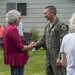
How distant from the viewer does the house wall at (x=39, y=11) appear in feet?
66.9

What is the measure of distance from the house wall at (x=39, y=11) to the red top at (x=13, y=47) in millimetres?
13952

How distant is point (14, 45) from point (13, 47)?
0.15ft

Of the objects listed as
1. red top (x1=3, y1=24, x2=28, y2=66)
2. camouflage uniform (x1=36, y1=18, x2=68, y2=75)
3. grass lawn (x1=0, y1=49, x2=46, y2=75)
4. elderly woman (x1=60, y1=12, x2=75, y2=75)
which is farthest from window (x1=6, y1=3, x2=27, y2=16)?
elderly woman (x1=60, y1=12, x2=75, y2=75)

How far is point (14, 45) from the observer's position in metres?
6.48

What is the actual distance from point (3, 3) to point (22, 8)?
3.84ft

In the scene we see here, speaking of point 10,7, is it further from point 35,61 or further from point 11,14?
point 11,14

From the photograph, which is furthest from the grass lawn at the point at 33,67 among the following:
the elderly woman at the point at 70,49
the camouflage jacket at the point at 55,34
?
the elderly woman at the point at 70,49

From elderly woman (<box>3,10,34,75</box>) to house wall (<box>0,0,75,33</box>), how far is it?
13.9 metres

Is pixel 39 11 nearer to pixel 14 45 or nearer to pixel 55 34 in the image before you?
pixel 55 34

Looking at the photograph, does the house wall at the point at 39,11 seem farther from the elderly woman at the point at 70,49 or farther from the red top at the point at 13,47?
the elderly woman at the point at 70,49

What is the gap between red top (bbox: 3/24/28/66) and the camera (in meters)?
6.40

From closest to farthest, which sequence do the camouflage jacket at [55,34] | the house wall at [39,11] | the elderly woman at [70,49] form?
the elderly woman at [70,49] < the camouflage jacket at [55,34] < the house wall at [39,11]

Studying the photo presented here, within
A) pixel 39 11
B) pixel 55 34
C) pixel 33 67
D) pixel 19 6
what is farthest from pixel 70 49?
pixel 19 6

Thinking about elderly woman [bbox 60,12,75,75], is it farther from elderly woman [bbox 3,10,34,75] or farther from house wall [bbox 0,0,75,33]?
house wall [bbox 0,0,75,33]
